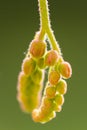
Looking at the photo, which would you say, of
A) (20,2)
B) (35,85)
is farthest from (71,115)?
(35,85)

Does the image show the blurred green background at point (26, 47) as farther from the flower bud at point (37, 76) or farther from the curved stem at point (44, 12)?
the curved stem at point (44, 12)

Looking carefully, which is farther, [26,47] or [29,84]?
[26,47]

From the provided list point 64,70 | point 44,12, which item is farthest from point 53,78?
point 44,12

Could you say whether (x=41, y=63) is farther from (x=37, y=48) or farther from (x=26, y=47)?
(x=26, y=47)

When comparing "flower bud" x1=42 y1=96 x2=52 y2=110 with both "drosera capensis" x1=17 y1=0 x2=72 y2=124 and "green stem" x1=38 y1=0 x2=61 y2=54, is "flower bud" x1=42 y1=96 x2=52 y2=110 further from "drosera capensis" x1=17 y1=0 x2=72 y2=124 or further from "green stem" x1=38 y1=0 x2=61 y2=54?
"green stem" x1=38 y1=0 x2=61 y2=54

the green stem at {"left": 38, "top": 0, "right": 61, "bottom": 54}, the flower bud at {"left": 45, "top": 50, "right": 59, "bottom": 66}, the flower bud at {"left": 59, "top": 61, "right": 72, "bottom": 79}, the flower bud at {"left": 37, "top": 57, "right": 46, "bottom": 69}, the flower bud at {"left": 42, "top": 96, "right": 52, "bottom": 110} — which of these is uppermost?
the green stem at {"left": 38, "top": 0, "right": 61, "bottom": 54}

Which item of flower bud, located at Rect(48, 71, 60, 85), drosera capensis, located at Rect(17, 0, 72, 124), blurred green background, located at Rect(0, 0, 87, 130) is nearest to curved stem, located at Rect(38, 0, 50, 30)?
drosera capensis, located at Rect(17, 0, 72, 124)

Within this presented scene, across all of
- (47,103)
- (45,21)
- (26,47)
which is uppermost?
(26,47)
